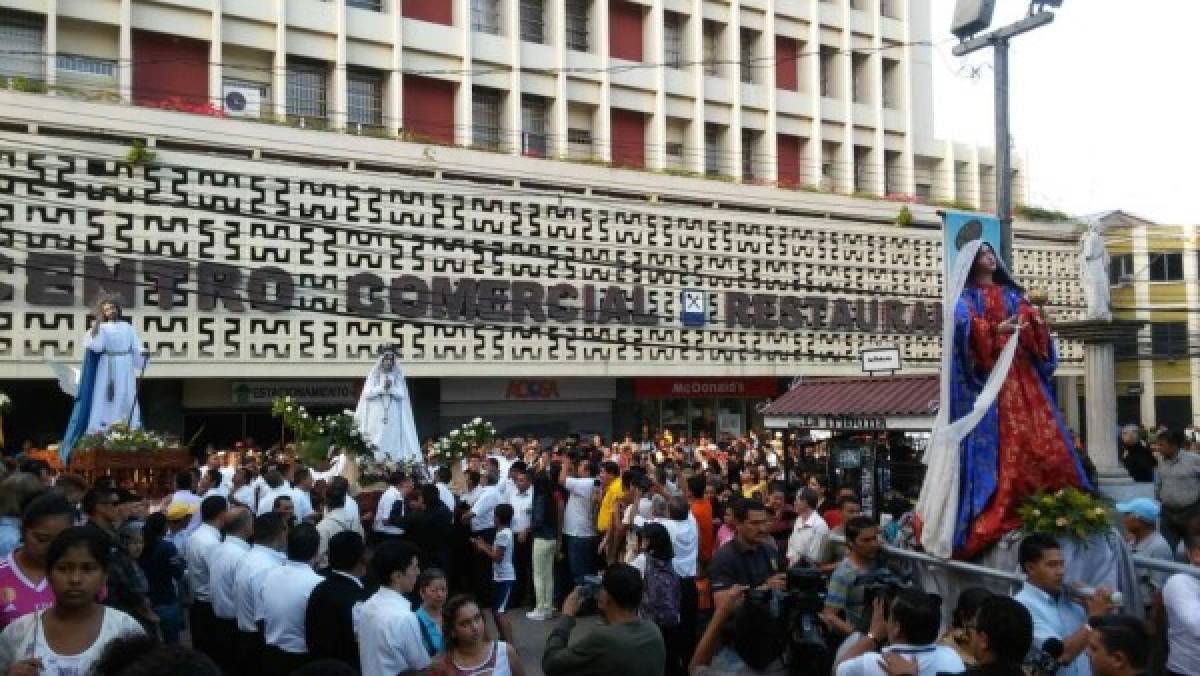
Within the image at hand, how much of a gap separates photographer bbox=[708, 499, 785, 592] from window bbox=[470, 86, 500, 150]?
70.1 feet

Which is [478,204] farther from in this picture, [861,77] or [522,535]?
[861,77]

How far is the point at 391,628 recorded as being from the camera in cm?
545

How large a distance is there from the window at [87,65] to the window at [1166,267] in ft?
114

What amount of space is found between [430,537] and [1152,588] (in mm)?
5586

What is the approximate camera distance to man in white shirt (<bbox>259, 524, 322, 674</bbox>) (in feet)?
20.9

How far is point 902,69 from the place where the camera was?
34.7m

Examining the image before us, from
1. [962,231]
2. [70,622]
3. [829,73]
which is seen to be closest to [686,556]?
[962,231]

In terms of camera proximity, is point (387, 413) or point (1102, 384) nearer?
point (1102, 384)

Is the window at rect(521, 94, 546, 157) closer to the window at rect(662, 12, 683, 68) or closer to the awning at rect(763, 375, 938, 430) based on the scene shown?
the window at rect(662, 12, 683, 68)

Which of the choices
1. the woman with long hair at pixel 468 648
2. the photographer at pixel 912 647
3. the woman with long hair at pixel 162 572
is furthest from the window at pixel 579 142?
the photographer at pixel 912 647

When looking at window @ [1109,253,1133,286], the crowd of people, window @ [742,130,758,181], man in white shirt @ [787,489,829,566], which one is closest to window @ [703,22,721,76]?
window @ [742,130,758,181]

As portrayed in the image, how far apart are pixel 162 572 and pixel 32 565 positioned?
2985 millimetres

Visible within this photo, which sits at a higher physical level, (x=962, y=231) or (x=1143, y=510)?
(x=962, y=231)

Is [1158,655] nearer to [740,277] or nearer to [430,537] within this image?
[430,537]
